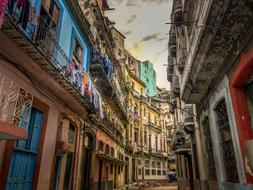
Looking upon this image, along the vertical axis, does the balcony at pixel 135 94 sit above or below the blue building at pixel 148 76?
below

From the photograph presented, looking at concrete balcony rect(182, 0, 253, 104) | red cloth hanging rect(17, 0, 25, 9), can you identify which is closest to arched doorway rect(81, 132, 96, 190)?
concrete balcony rect(182, 0, 253, 104)

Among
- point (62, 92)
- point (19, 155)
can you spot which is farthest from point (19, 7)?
point (19, 155)

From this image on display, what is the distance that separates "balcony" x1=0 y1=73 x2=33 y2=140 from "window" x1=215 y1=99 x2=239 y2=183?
5561 millimetres

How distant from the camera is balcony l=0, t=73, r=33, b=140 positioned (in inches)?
150

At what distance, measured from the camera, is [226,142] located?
22.5 ft

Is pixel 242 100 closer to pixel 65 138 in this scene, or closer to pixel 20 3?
pixel 20 3

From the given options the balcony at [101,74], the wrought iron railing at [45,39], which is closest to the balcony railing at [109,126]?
the balcony at [101,74]

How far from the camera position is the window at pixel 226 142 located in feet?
21.0

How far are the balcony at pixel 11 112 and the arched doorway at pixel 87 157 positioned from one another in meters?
6.57

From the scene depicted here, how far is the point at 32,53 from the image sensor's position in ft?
18.2

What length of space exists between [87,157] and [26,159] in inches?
239

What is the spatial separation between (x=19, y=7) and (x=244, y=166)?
664 centimetres

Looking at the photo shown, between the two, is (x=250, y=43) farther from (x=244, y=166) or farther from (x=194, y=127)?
(x=194, y=127)

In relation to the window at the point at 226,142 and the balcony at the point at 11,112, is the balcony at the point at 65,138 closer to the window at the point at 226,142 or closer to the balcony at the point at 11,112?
the balcony at the point at 11,112
